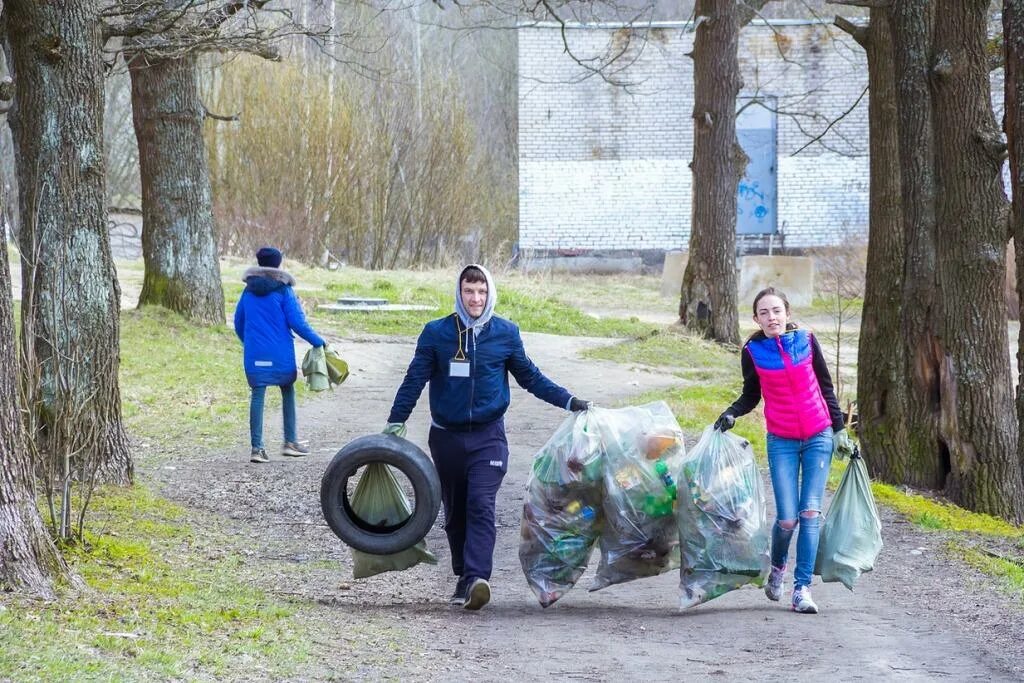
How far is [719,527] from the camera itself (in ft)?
20.5

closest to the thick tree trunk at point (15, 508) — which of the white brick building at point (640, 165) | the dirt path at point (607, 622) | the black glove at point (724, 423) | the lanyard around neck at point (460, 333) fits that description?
the dirt path at point (607, 622)

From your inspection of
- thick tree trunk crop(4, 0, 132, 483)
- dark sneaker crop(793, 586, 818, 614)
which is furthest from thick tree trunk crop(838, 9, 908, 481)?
thick tree trunk crop(4, 0, 132, 483)

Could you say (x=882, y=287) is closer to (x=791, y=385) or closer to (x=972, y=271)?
(x=972, y=271)

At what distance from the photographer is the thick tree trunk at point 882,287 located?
437 inches

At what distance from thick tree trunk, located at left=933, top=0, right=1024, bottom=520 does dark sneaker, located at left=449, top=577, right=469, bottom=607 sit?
5273 millimetres

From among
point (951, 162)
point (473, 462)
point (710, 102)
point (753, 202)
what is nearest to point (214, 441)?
point (473, 462)

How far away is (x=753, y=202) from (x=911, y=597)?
3242 cm

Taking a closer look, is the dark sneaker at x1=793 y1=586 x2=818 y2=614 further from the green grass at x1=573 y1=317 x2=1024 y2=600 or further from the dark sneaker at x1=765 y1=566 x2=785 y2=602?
the green grass at x1=573 y1=317 x2=1024 y2=600

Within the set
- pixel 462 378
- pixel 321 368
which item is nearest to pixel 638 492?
pixel 462 378

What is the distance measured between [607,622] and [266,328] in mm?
4787

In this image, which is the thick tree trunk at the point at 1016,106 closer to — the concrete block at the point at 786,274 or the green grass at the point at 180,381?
the green grass at the point at 180,381

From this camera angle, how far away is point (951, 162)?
9734mm

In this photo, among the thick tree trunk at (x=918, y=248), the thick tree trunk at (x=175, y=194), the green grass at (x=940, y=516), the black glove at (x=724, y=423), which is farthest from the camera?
the thick tree trunk at (x=175, y=194)

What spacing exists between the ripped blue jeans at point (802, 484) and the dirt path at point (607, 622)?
33cm
